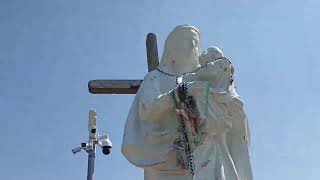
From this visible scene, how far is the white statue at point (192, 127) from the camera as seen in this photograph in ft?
19.6

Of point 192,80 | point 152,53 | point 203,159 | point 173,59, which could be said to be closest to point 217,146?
point 203,159

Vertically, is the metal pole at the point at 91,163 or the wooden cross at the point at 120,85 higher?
the wooden cross at the point at 120,85

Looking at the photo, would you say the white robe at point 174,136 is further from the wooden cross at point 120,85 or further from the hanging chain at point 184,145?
the wooden cross at point 120,85

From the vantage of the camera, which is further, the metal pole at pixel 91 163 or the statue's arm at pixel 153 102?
the metal pole at pixel 91 163

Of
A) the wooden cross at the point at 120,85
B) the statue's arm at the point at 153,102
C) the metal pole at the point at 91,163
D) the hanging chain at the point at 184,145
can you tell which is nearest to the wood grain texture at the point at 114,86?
the wooden cross at the point at 120,85

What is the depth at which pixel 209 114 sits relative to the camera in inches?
239

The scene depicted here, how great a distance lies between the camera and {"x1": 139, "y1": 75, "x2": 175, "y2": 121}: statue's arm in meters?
6.18

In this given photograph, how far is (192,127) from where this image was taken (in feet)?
19.9

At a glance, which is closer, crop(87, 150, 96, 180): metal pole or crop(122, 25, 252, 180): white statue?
crop(122, 25, 252, 180): white statue

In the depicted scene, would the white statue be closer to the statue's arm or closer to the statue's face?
the statue's arm

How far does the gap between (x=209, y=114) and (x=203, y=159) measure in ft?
1.52

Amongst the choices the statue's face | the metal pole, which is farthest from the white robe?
the metal pole

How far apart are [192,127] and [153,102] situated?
45 cm

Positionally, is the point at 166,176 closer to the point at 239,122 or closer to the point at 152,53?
the point at 239,122
